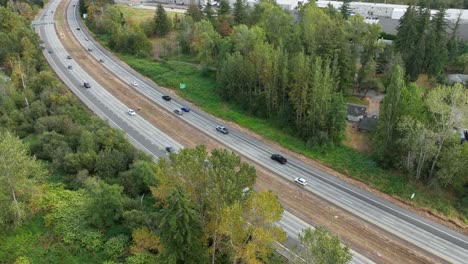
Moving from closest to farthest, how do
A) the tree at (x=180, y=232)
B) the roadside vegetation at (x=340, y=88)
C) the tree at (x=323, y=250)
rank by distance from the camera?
the tree at (x=323, y=250) → the tree at (x=180, y=232) → the roadside vegetation at (x=340, y=88)

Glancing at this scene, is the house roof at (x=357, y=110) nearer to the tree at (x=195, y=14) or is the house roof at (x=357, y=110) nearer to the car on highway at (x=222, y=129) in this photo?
the car on highway at (x=222, y=129)

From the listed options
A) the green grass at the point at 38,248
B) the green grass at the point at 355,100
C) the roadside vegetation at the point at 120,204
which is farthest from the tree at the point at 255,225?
the green grass at the point at 355,100

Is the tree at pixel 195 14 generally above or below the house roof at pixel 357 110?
above

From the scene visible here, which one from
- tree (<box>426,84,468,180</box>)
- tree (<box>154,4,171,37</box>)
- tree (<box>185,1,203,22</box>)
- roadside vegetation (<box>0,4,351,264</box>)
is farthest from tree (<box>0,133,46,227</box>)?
tree (<box>154,4,171,37</box>)

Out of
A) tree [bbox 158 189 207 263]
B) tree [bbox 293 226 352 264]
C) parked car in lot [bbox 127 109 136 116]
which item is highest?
tree [bbox 293 226 352 264]

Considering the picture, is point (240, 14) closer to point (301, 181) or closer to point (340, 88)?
point (340, 88)

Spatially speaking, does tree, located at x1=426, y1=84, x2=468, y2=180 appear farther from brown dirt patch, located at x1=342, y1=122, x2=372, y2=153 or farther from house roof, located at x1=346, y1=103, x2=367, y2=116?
house roof, located at x1=346, y1=103, x2=367, y2=116
